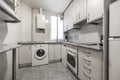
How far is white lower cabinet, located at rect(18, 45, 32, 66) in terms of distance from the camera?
9.66ft

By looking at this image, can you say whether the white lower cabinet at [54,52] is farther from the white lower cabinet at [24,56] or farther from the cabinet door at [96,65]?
the cabinet door at [96,65]

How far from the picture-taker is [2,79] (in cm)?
154

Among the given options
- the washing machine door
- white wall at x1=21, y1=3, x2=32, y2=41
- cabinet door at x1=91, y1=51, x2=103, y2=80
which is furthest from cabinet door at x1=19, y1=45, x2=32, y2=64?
cabinet door at x1=91, y1=51, x2=103, y2=80

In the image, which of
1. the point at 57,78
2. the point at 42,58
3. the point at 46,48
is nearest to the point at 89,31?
the point at 57,78

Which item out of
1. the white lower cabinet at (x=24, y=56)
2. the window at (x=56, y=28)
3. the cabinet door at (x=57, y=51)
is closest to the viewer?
the white lower cabinet at (x=24, y=56)

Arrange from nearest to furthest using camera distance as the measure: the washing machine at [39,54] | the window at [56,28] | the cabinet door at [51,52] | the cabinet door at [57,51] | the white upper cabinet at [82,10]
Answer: the white upper cabinet at [82,10] → the washing machine at [39,54] → the cabinet door at [51,52] → the cabinet door at [57,51] → the window at [56,28]

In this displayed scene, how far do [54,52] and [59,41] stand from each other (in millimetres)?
585

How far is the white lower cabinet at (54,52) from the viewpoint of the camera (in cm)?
349

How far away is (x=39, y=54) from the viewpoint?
3.25m

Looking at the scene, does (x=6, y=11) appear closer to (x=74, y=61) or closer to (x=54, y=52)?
(x=74, y=61)

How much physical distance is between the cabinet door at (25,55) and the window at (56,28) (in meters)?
1.45

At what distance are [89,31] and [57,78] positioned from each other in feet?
5.10

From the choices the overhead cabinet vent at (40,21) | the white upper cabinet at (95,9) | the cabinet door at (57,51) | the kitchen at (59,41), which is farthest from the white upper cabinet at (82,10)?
the overhead cabinet vent at (40,21)

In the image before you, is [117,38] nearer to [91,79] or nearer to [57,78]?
[91,79]
